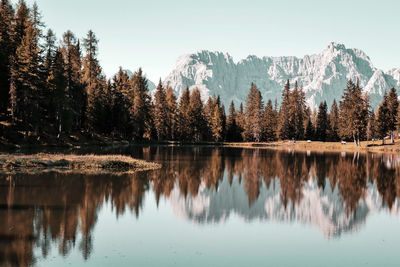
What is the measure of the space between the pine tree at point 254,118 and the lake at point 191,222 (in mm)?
94966

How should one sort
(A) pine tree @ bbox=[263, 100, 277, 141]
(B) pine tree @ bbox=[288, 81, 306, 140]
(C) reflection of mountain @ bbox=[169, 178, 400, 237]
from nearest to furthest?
(C) reflection of mountain @ bbox=[169, 178, 400, 237] → (B) pine tree @ bbox=[288, 81, 306, 140] → (A) pine tree @ bbox=[263, 100, 277, 141]

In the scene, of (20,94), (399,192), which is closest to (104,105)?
(20,94)

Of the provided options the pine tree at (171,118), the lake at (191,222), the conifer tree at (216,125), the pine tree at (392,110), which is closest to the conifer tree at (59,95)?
the lake at (191,222)

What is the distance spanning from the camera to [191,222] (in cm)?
1969

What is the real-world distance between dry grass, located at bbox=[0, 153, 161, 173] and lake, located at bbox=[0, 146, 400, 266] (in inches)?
149

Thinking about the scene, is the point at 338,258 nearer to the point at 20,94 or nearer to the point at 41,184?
the point at 41,184

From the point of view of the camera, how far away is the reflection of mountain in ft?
67.4

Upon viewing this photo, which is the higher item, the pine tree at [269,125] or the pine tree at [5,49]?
the pine tree at [5,49]

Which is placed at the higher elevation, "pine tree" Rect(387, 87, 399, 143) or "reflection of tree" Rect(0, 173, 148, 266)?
"pine tree" Rect(387, 87, 399, 143)

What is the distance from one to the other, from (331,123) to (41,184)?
131 m

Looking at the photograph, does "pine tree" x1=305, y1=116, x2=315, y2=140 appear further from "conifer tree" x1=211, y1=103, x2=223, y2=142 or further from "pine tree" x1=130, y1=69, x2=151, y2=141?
"pine tree" x1=130, y1=69, x2=151, y2=141

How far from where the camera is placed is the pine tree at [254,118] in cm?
12862

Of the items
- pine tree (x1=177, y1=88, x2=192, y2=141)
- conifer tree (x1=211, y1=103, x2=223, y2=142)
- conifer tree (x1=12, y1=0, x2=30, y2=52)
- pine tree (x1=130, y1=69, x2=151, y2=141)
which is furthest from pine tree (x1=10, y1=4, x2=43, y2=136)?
conifer tree (x1=211, y1=103, x2=223, y2=142)

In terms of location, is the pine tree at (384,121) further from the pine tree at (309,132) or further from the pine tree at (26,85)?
the pine tree at (26,85)
